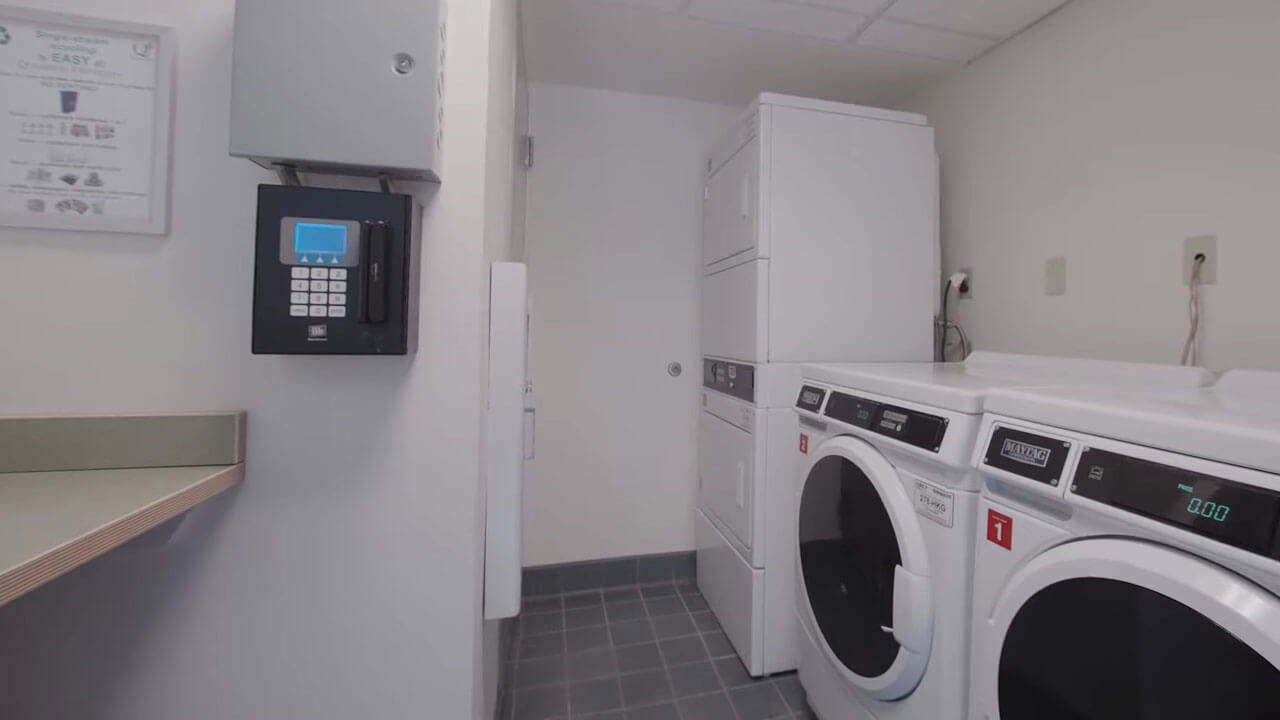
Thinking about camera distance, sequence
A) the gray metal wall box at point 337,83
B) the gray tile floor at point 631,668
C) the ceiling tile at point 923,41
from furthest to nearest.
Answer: the ceiling tile at point 923,41 → the gray tile floor at point 631,668 → the gray metal wall box at point 337,83

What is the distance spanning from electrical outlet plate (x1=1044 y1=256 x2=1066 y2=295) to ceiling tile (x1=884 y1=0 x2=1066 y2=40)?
0.85 meters

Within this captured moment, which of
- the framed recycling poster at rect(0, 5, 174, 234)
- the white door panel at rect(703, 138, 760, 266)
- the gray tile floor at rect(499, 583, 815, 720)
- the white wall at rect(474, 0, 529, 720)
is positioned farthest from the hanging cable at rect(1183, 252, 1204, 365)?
the framed recycling poster at rect(0, 5, 174, 234)

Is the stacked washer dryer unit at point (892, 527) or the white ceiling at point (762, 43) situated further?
the white ceiling at point (762, 43)

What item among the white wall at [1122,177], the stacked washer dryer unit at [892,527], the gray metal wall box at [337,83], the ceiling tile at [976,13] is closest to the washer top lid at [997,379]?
the stacked washer dryer unit at [892,527]

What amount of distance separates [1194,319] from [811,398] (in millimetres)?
1021

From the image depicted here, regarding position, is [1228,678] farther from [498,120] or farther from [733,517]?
[498,120]

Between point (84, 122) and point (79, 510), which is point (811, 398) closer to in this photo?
point (79, 510)

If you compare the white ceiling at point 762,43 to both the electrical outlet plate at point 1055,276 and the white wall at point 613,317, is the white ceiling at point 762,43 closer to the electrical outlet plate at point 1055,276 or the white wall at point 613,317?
the white wall at point 613,317

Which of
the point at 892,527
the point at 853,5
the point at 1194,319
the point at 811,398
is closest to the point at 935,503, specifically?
the point at 892,527

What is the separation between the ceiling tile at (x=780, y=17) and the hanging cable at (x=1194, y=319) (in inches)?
50.0

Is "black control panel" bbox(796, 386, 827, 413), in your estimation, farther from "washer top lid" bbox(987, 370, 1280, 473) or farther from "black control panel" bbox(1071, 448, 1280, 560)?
"black control panel" bbox(1071, 448, 1280, 560)

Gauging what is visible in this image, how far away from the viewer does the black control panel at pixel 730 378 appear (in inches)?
63.2

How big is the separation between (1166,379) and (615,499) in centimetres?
186

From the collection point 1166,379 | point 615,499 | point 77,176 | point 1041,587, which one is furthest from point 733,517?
point 77,176
